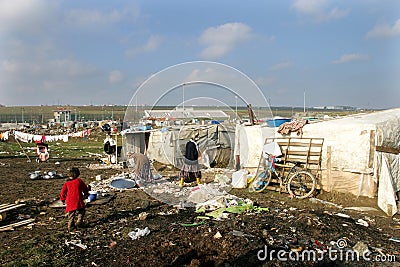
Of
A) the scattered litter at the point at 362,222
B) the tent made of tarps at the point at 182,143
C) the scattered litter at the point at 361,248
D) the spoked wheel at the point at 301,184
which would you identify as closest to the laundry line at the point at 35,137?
the tent made of tarps at the point at 182,143

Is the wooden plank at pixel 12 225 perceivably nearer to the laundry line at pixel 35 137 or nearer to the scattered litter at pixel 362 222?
the scattered litter at pixel 362 222

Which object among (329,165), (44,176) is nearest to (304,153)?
(329,165)

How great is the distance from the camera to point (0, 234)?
6730 mm

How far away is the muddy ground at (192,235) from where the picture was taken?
5.44 m

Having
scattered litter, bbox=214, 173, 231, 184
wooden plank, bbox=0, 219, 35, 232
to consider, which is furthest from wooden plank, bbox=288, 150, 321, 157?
wooden plank, bbox=0, 219, 35, 232

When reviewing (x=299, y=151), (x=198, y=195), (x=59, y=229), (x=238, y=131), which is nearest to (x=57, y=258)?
(x=59, y=229)

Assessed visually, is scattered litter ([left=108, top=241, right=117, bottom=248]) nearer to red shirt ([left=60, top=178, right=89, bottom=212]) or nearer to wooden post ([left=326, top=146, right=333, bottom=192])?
red shirt ([left=60, top=178, right=89, bottom=212])

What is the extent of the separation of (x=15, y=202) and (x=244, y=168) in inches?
308

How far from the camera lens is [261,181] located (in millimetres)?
11031

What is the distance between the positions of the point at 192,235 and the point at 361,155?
5.95 meters

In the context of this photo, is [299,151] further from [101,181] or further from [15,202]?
[15,202]

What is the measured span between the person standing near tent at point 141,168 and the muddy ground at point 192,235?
77.4 inches

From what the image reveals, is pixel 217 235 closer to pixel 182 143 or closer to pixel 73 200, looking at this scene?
pixel 73 200

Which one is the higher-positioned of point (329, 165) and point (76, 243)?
point (329, 165)
